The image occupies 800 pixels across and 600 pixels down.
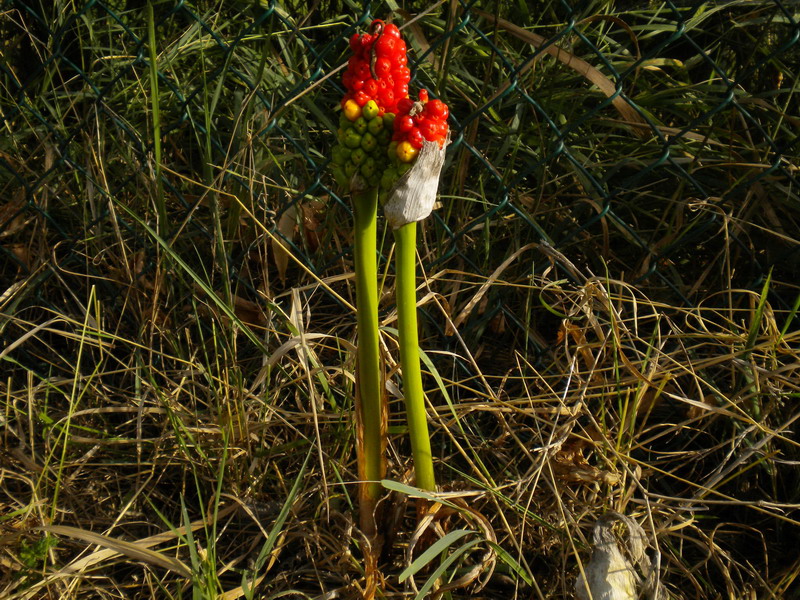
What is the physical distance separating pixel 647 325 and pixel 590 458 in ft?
1.28

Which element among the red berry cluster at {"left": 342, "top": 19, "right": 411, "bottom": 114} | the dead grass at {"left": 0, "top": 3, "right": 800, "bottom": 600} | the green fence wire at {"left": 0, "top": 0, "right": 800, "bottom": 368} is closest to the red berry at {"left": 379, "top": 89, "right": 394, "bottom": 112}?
the red berry cluster at {"left": 342, "top": 19, "right": 411, "bottom": 114}

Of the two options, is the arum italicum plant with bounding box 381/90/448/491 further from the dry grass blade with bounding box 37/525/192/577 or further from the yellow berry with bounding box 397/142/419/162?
the dry grass blade with bounding box 37/525/192/577

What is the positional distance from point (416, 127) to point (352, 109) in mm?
90

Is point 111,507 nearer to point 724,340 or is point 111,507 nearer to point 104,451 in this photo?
point 104,451

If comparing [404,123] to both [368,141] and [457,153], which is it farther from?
[457,153]

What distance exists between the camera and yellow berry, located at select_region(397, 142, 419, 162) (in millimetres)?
1039

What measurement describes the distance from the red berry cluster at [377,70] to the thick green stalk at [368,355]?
0.43ft

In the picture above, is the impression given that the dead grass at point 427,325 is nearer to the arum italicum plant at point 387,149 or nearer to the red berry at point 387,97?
the arum italicum plant at point 387,149

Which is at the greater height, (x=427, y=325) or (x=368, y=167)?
(x=368, y=167)

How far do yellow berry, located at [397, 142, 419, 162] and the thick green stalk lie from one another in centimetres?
10

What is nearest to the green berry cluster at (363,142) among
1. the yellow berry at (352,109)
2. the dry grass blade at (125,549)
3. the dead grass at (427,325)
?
the yellow berry at (352,109)

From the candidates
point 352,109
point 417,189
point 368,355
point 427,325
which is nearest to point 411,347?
point 368,355

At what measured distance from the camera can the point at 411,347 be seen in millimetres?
1226

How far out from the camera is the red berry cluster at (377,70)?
1049mm
